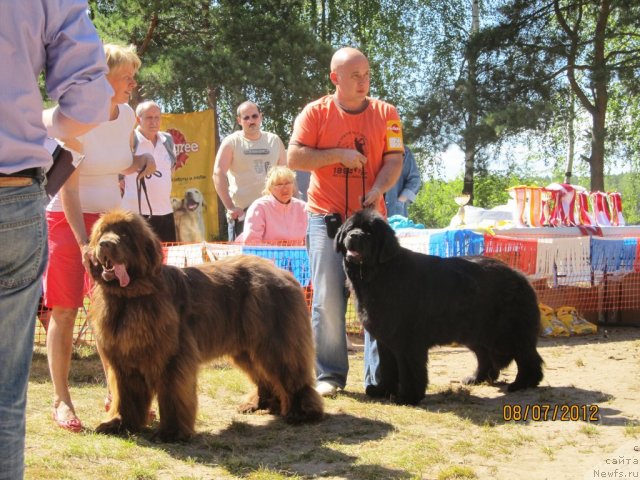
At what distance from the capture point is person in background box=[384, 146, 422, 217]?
8.68 meters

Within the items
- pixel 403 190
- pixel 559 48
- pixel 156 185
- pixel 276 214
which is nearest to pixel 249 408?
pixel 156 185

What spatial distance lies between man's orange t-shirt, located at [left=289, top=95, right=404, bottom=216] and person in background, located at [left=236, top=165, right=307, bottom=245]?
1711 millimetres

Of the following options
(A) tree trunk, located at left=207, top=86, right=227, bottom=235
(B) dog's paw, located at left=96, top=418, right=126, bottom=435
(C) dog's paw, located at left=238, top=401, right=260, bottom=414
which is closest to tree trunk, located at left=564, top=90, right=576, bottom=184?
(A) tree trunk, located at left=207, top=86, right=227, bottom=235

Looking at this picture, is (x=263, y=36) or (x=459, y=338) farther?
(x=263, y=36)

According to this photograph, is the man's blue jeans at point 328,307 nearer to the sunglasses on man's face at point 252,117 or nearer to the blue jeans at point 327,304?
the blue jeans at point 327,304

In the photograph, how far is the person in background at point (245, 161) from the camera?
7609mm

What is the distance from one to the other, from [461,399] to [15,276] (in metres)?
3.50

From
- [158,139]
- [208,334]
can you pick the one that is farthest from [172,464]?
[158,139]

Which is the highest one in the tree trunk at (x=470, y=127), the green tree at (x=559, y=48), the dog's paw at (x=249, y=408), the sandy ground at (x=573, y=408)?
the green tree at (x=559, y=48)

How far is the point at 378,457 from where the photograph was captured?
3518 mm

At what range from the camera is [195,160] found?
46.3ft

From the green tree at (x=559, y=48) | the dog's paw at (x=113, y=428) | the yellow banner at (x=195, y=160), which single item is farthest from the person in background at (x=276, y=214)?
the green tree at (x=559, y=48)

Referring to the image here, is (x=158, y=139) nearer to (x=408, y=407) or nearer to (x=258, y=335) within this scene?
(x=258, y=335)
